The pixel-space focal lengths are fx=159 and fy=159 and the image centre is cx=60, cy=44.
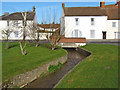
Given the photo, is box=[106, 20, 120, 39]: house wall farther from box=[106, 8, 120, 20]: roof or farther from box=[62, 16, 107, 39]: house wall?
box=[106, 8, 120, 20]: roof

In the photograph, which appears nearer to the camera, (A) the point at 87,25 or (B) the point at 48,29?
(B) the point at 48,29

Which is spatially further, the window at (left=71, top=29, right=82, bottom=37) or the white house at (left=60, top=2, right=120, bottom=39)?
the white house at (left=60, top=2, right=120, bottom=39)

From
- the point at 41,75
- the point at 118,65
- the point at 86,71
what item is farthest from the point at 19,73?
the point at 118,65

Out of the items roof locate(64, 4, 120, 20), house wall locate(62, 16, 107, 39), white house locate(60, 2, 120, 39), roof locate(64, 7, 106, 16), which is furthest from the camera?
roof locate(64, 4, 120, 20)

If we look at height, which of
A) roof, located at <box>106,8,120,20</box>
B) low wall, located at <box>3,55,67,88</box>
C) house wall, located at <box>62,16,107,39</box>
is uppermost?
roof, located at <box>106,8,120,20</box>

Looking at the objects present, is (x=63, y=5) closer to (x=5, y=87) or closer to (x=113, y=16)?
(x=113, y=16)

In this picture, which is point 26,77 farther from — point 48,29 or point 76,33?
point 76,33

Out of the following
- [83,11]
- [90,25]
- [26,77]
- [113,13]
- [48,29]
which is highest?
[83,11]

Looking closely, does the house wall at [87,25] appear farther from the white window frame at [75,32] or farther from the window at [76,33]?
the window at [76,33]

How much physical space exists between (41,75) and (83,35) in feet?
107

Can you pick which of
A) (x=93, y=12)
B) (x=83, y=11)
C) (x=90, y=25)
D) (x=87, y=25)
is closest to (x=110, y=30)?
(x=90, y=25)

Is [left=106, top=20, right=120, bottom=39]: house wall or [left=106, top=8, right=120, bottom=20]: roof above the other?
[left=106, top=8, right=120, bottom=20]: roof

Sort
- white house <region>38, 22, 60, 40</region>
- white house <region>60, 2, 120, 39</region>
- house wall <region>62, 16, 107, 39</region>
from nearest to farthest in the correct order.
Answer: white house <region>38, 22, 60, 40</region>, white house <region>60, 2, 120, 39</region>, house wall <region>62, 16, 107, 39</region>

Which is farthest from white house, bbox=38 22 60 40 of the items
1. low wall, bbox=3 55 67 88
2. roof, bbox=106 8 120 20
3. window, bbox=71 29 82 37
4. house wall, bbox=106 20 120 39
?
roof, bbox=106 8 120 20
